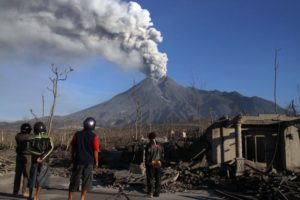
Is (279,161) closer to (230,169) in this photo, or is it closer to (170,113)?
(230,169)

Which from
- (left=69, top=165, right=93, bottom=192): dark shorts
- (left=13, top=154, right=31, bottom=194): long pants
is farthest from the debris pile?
(left=13, top=154, right=31, bottom=194): long pants

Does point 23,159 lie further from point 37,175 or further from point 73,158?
point 73,158

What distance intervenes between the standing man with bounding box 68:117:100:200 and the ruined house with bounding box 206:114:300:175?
9016 millimetres

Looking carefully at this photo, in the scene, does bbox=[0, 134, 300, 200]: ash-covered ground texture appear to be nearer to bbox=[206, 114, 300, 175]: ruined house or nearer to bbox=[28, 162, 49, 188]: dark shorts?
bbox=[206, 114, 300, 175]: ruined house

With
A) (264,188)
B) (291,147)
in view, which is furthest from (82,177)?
(291,147)

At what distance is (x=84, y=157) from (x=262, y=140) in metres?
11.7

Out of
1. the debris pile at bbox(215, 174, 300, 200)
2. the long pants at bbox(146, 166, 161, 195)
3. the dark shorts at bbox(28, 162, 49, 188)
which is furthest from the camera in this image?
the long pants at bbox(146, 166, 161, 195)

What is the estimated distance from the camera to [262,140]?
18.7m

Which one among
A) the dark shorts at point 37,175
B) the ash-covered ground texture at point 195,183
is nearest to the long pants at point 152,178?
the ash-covered ground texture at point 195,183

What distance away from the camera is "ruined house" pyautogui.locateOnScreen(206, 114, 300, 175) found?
17422 mm

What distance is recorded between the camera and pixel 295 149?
1781 cm

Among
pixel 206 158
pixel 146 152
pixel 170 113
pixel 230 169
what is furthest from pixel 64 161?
pixel 170 113

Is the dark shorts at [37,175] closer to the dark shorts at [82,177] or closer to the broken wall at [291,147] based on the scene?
the dark shorts at [82,177]

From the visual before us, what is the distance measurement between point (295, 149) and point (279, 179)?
658 cm
